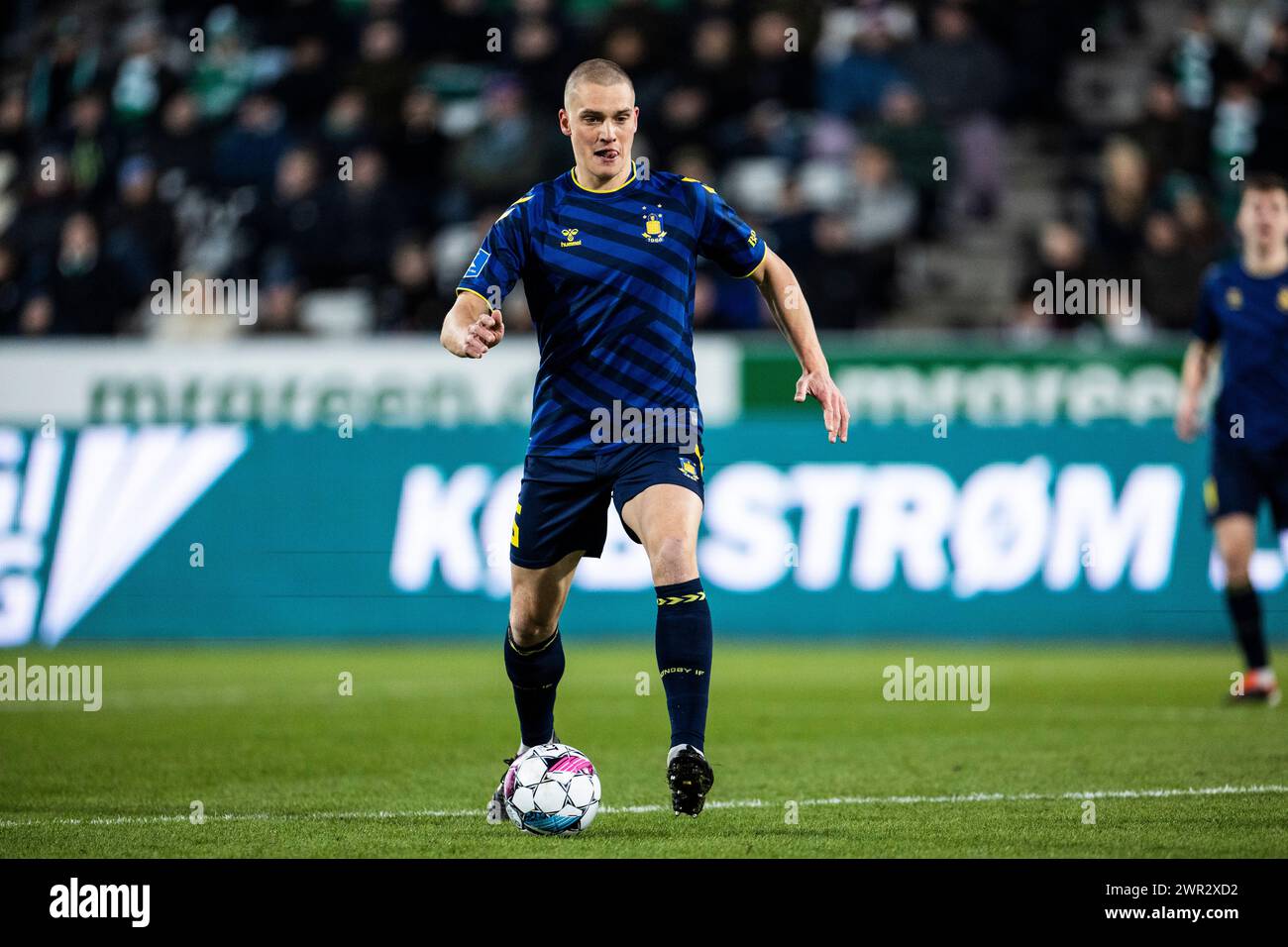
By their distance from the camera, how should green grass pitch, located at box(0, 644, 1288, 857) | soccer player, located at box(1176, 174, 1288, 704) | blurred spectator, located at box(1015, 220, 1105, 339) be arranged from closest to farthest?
green grass pitch, located at box(0, 644, 1288, 857)
soccer player, located at box(1176, 174, 1288, 704)
blurred spectator, located at box(1015, 220, 1105, 339)

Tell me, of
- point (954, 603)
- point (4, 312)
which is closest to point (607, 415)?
point (954, 603)

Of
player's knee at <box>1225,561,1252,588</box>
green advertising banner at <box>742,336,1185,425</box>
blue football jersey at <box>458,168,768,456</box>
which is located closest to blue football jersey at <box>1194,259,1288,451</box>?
player's knee at <box>1225,561,1252,588</box>

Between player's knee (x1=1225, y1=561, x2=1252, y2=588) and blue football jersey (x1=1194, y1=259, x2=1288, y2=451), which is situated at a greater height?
blue football jersey (x1=1194, y1=259, x2=1288, y2=451)

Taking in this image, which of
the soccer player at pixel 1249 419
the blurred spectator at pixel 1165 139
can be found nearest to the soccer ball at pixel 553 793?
the soccer player at pixel 1249 419

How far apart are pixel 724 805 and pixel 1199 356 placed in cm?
509

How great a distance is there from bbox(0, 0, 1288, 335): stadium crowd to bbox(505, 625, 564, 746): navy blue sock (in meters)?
8.24

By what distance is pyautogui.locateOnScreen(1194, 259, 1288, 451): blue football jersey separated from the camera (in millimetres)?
9930

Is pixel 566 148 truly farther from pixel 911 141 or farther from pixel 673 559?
pixel 673 559

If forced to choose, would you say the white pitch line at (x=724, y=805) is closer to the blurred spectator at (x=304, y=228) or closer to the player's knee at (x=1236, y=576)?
the player's knee at (x=1236, y=576)

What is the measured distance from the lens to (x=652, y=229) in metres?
6.18

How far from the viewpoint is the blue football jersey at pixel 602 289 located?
6.15 m

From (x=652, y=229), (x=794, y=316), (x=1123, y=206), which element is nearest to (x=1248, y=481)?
(x=794, y=316)

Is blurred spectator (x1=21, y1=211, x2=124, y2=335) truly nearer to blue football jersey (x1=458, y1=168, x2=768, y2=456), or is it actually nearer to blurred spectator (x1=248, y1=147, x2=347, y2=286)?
blurred spectator (x1=248, y1=147, x2=347, y2=286)

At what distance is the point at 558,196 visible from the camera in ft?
20.6
